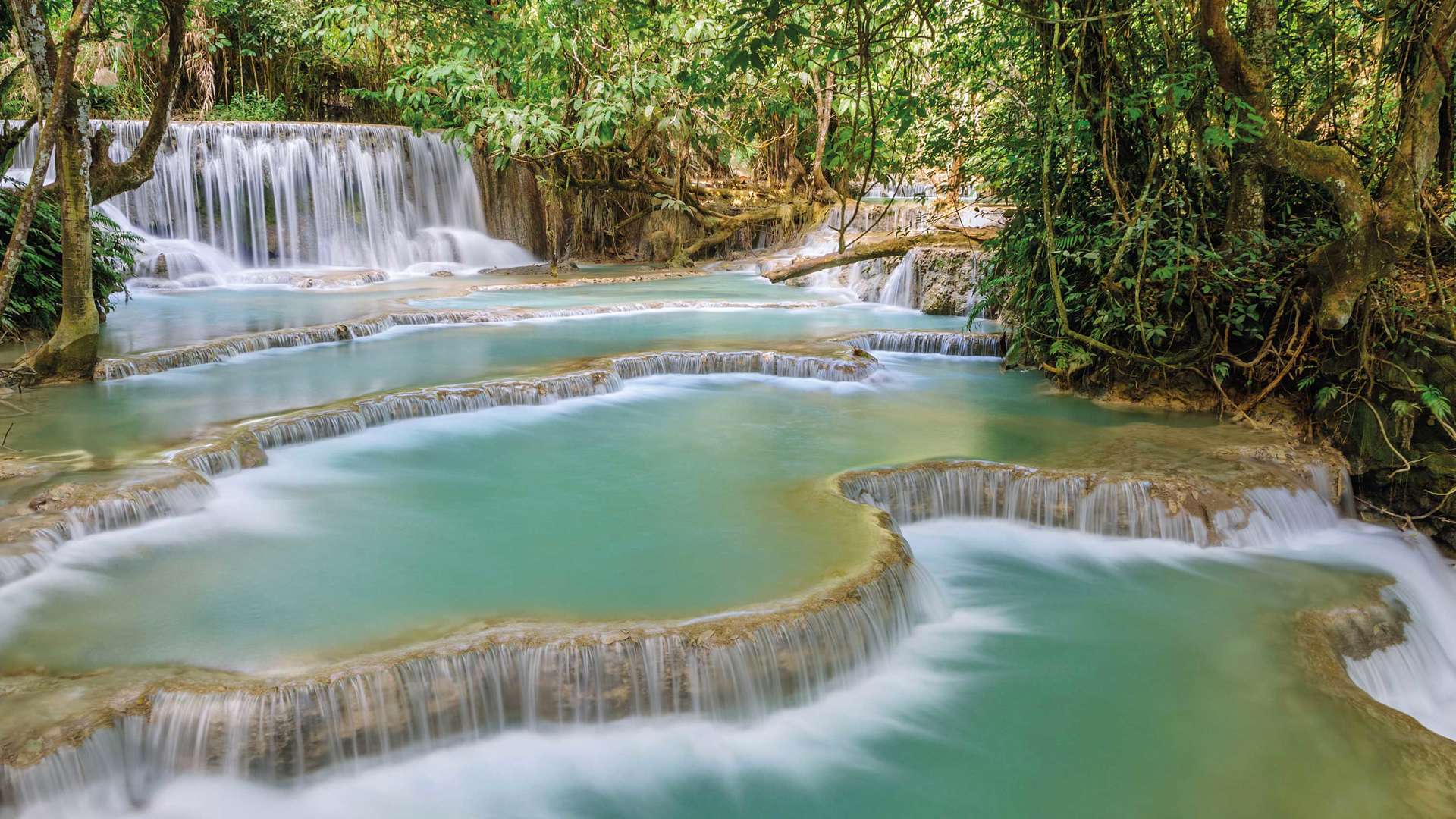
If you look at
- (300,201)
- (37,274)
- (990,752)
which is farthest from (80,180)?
(300,201)

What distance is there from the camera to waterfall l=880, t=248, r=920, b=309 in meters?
11.9

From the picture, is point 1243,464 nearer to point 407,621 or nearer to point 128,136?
point 407,621

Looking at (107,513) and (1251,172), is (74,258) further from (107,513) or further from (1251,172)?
(1251,172)

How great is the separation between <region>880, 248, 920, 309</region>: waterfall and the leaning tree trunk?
332 inches

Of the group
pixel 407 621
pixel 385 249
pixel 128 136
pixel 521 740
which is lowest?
pixel 521 740

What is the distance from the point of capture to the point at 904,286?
40.3ft

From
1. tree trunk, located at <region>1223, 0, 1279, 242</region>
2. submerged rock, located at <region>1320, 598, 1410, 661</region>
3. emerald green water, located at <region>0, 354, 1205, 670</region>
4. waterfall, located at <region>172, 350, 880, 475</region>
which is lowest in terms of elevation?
submerged rock, located at <region>1320, 598, 1410, 661</region>

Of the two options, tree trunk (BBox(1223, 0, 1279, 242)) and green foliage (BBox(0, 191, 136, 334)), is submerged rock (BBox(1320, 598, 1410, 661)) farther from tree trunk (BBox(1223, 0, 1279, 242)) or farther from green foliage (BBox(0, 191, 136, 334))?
green foliage (BBox(0, 191, 136, 334))

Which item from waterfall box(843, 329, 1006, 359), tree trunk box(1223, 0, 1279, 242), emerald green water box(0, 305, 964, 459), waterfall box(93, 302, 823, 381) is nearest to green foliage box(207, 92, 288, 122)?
waterfall box(93, 302, 823, 381)

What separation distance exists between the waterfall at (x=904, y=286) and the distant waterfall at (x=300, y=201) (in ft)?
29.6

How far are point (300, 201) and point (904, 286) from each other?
10895 millimetres

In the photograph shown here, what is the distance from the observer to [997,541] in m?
5.00

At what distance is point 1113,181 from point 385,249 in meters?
14.5

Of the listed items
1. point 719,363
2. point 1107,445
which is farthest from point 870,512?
point 719,363
